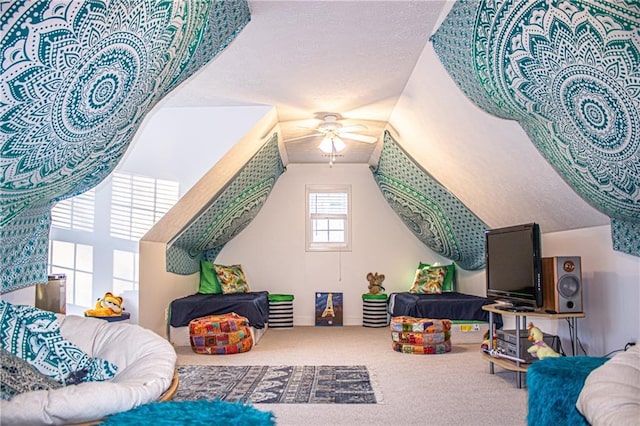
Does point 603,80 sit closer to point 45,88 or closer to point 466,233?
point 45,88

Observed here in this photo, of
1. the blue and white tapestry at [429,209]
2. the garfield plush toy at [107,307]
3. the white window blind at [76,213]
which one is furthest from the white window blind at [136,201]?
the blue and white tapestry at [429,209]

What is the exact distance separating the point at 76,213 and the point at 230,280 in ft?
9.06

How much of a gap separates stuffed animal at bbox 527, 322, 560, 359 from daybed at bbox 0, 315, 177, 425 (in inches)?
108

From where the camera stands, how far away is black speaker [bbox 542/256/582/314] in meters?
4.28

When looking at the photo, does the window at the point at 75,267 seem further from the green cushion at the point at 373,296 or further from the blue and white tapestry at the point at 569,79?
the green cushion at the point at 373,296

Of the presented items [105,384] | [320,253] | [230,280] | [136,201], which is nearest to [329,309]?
[320,253]

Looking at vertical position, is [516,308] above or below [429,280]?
below

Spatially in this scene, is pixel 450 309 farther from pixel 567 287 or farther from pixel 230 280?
pixel 230 280

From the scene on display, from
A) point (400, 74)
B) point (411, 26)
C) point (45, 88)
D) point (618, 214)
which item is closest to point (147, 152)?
point (400, 74)

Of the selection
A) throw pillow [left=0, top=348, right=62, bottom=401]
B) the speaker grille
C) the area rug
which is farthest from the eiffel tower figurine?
A: throw pillow [left=0, top=348, right=62, bottom=401]

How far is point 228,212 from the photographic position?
742 centimetres

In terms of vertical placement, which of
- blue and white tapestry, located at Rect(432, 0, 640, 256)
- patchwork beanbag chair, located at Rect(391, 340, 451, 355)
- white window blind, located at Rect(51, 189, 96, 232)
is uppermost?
blue and white tapestry, located at Rect(432, 0, 640, 256)

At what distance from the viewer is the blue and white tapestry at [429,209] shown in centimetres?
671

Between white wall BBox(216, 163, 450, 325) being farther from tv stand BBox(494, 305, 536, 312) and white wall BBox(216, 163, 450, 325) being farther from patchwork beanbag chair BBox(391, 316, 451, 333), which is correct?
tv stand BBox(494, 305, 536, 312)
